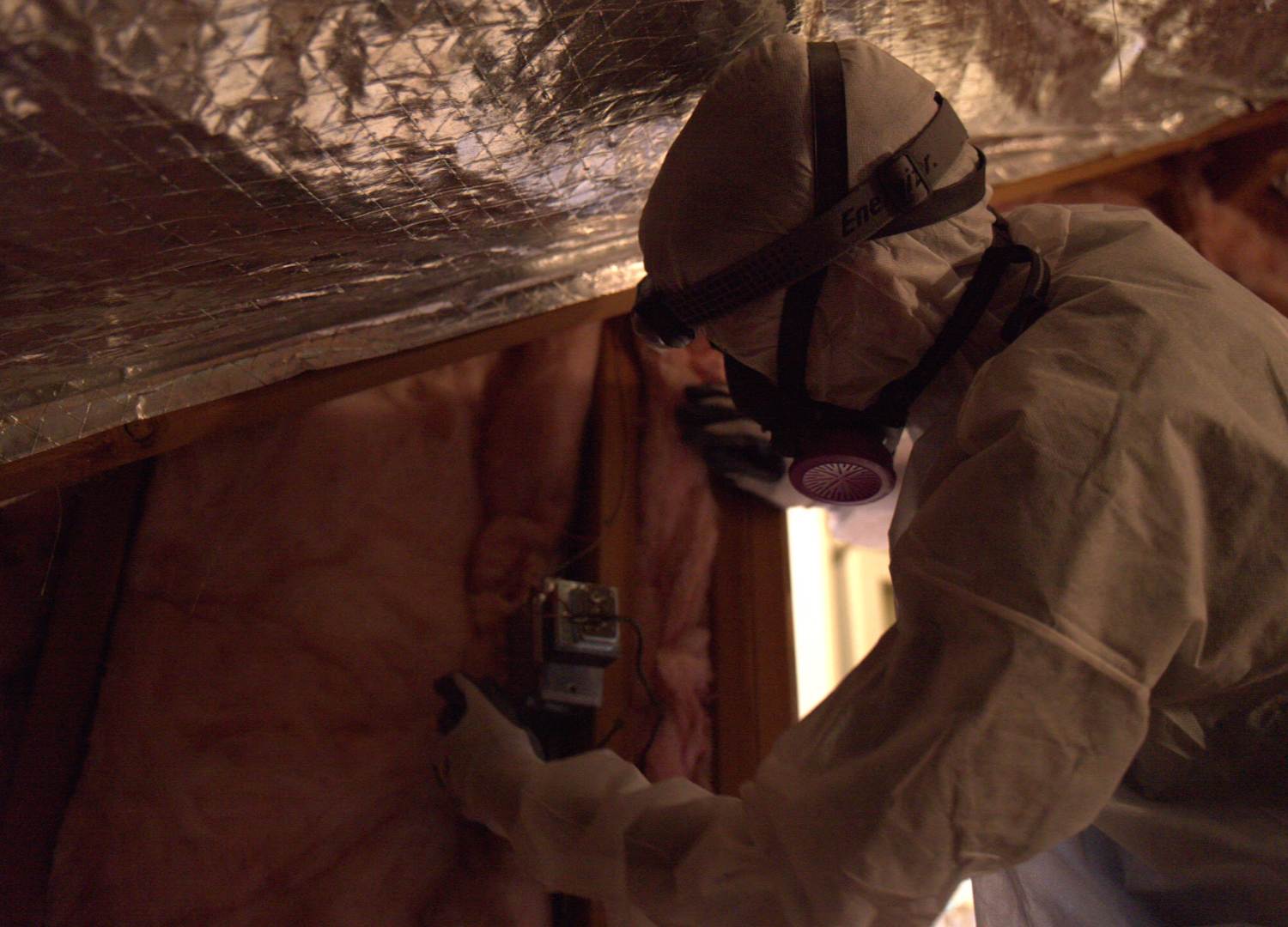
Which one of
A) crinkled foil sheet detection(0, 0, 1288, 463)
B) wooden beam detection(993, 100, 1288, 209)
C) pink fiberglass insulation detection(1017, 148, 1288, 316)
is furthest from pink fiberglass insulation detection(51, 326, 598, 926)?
pink fiberglass insulation detection(1017, 148, 1288, 316)

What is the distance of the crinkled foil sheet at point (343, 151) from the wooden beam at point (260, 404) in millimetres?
15

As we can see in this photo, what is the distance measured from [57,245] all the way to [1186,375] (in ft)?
2.68

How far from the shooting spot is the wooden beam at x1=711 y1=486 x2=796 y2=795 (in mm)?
1175

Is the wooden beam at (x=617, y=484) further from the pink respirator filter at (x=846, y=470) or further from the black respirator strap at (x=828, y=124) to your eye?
the black respirator strap at (x=828, y=124)

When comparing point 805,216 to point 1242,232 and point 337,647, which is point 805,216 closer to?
point 337,647

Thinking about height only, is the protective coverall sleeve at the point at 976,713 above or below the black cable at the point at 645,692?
above

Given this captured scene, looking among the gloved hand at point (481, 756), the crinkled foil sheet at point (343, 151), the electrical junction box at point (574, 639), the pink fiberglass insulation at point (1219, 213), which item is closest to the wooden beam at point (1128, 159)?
the pink fiberglass insulation at point (1219, 213)

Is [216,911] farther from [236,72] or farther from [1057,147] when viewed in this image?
[1057,147]

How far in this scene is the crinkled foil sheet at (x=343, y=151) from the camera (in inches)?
23.0

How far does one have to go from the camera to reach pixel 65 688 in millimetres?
884

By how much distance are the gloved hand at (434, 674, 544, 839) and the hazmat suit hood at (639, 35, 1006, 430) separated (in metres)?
0.45

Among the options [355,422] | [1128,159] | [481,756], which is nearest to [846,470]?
[481,756]

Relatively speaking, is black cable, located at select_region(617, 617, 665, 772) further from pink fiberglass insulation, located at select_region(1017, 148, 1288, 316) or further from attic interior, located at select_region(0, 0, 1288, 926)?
pink fiberglass insulation, located at select_region(1017, 148, 1288, 316)

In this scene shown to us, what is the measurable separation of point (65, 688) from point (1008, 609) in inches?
33.0
